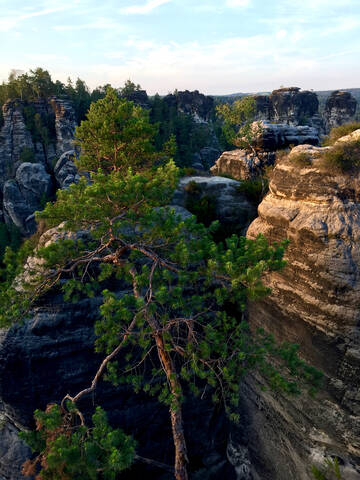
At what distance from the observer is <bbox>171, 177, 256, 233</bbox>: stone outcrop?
18312 mm

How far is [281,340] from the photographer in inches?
469

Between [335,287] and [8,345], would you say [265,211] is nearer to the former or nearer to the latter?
[335,287]

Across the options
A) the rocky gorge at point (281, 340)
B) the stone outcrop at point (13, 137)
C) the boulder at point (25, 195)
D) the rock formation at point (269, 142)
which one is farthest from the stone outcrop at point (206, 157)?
the rocky gorge at point (281, 340)

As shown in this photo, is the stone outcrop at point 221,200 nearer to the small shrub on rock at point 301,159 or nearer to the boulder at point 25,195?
the small shrub on rock at point 301,159

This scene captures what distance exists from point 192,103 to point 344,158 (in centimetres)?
9023

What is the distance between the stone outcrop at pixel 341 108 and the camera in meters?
81.1

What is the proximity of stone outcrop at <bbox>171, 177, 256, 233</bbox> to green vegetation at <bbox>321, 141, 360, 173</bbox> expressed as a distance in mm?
7291

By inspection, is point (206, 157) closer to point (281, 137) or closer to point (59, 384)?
point (281, 137)

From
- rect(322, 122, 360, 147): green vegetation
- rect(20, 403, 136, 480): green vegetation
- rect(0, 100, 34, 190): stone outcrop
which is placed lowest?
rect(20, 403, 136, 480): green vegetation

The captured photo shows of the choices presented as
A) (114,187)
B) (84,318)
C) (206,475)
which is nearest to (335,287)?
(114,187)

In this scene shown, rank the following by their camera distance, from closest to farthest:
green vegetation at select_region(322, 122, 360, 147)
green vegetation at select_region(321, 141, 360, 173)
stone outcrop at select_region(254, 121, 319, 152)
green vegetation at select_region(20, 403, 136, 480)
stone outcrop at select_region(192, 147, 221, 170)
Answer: green vegetation at select_region(20, 403, 136, 480)
green vegetation at select_region(321, 141, 360, 173)
green vegetation at select_region(322, 122, 360, 147)
stone outcrop at select_region(254, 121, 319, 152)
stone outcrop at select_region(192, 147, 221, 170)

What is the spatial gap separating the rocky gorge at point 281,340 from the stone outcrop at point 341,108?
8563cm

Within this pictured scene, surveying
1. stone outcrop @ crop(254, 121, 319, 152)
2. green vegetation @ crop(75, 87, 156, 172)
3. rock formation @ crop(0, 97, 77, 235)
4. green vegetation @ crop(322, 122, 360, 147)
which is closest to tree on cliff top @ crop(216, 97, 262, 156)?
stone outcrop @ crop(254, 121, 319, 152)

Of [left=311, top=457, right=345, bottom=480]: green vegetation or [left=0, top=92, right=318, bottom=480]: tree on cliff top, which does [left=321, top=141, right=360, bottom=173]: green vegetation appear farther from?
[left=311, top=457, right=345, bottom=480]: green vegetation
